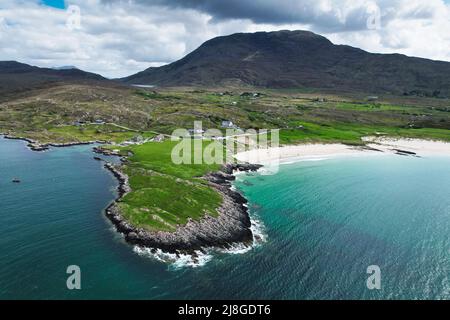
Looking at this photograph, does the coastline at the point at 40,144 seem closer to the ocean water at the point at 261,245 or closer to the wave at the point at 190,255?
the ocean water at the point at 261,245

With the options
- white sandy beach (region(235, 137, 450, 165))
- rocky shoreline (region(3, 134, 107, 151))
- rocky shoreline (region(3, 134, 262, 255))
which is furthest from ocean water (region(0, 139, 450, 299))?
white sandy beach (region(235, 137, 450, 165))

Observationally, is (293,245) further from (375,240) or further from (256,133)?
(256,133)

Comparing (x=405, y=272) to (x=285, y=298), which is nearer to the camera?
(x=285, y=298)

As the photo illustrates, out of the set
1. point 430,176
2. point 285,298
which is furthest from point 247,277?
point 430,176
